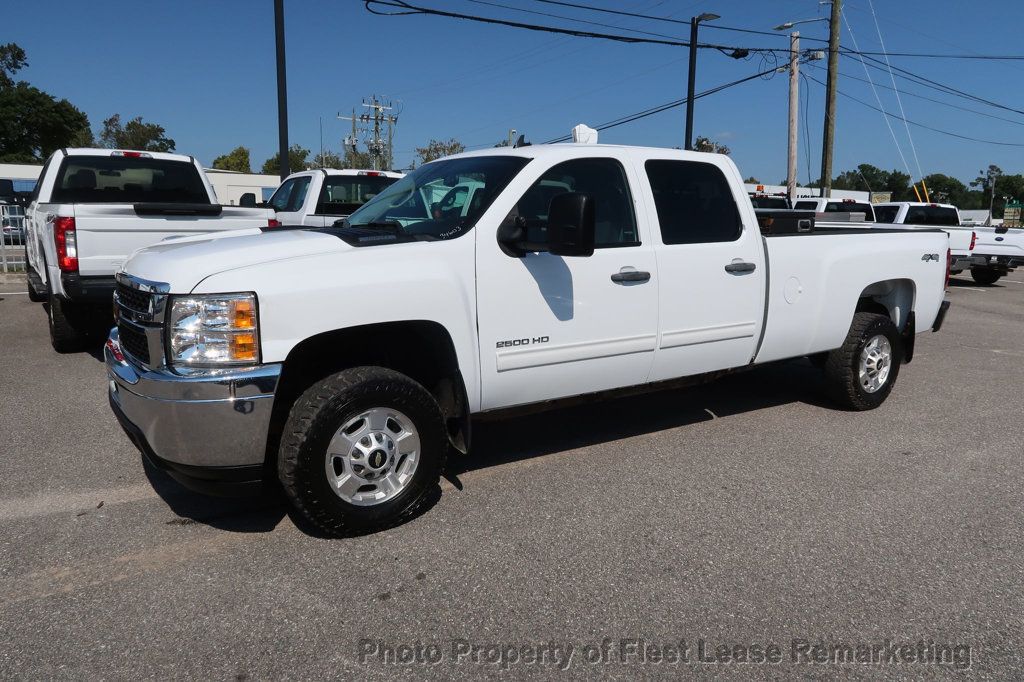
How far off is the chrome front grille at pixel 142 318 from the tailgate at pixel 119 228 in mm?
2960

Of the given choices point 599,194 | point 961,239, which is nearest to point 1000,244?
point 961,239

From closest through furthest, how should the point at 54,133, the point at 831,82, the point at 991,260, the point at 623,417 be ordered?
the point at 623,417 < the point at 991,260 < the point at 831,82 < the point at 54,133

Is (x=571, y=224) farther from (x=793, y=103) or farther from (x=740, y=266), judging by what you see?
(x=793, y=103)

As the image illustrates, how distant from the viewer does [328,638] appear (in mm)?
2830

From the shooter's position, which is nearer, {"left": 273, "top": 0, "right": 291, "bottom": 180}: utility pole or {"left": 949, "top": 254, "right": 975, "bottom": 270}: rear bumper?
{"left": 273, "top": 0, "right": 291, "bottom": 180}: utility pole

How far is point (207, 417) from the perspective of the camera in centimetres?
317

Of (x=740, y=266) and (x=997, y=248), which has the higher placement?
(x=740, y=266)

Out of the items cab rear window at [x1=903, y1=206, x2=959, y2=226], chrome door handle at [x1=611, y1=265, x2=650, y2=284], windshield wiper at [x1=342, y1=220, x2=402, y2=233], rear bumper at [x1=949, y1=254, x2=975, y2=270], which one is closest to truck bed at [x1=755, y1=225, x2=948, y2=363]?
chrome door handle at [x1=611, y1=265, x2=650, y2=284]

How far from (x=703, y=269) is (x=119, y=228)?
202 inches

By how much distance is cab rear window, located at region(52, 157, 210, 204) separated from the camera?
8.17 metres

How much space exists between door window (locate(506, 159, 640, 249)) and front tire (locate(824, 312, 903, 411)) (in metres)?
2.37

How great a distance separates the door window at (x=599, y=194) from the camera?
4.16 meters

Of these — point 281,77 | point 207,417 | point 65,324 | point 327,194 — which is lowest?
point 65,324

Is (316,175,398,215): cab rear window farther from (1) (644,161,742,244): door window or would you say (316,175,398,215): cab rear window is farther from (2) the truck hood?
(2) the truck hood
